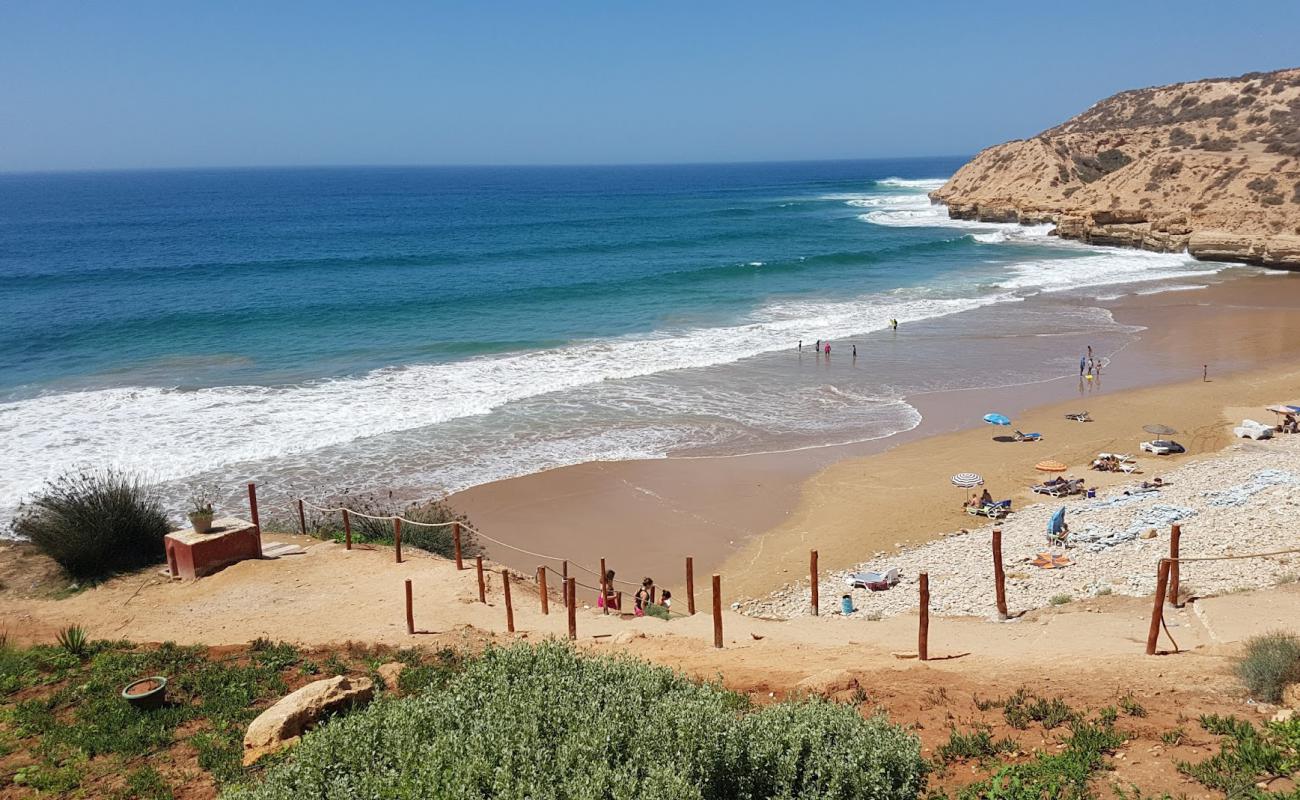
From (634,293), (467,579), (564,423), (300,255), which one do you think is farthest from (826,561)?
(300,255)

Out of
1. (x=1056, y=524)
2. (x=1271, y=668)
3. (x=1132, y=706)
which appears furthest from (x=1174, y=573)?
(x=1056, y=524)

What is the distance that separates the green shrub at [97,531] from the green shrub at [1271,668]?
15459 millimetres

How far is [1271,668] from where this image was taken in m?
7.51

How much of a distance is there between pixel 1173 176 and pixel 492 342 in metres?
51.0

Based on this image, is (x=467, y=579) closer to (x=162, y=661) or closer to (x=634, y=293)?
(x=162, y=661)

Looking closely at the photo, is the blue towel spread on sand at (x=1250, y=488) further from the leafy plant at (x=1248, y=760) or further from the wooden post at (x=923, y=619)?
the leafy plant at (x=1248, y=760)

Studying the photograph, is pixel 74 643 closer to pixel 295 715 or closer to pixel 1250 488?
pixel 295 715

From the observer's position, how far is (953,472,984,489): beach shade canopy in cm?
1788

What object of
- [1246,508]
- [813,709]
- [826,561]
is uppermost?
[813,709]

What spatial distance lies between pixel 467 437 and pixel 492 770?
56.8 ft

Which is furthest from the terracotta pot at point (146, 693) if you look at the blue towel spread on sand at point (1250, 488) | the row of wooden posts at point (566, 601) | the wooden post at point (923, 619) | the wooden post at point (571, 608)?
the blue towel spread on sand at point (1250, 488)

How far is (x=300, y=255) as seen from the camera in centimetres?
5759

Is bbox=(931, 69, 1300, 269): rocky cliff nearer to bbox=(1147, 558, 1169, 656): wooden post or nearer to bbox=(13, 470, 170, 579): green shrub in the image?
bbox=(1147, 558, 1169, 656): wooden post

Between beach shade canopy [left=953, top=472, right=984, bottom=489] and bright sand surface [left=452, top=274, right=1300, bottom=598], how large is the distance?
0.18 m
